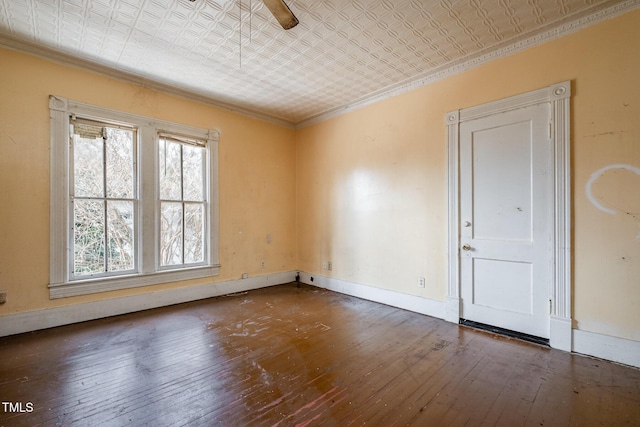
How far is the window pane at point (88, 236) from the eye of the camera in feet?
10.8

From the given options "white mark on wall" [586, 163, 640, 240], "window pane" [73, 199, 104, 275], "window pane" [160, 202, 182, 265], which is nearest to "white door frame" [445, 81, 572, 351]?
"white mark on wall" [586, 163, 640, 240]

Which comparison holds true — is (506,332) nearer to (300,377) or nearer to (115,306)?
(300,377)

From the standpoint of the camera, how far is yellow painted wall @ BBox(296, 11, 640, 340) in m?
2.32

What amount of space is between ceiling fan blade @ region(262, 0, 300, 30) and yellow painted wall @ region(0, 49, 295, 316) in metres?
2.66

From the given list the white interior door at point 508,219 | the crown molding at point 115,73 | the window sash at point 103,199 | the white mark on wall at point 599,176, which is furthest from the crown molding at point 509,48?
the window sash at point 103,199

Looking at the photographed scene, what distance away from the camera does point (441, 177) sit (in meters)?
3.40

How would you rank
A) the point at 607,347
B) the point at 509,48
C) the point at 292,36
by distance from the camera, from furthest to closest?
1. the point at 509,48
2. the point at 292,36
3. the point at 607,347

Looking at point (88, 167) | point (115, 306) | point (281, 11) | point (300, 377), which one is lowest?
point (300, 377)

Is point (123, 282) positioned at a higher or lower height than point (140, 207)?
lower

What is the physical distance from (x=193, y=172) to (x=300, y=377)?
3.28m

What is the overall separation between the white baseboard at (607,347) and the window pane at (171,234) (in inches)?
181

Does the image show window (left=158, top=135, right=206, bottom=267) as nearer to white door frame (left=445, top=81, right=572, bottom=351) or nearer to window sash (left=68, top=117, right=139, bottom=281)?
window sash (left=68, top=117, right=139, bottom=281)

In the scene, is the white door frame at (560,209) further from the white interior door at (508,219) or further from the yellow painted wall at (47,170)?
the yellow painted wall at (47,170)

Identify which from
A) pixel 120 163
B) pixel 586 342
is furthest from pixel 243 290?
pixel 586 342
